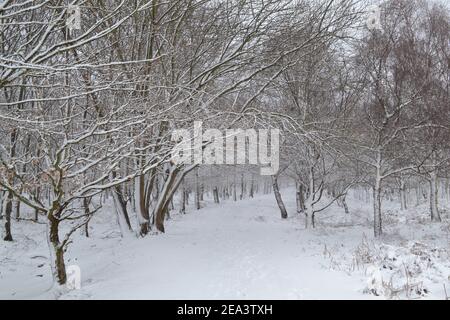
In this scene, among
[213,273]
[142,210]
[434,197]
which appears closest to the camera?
[213,273]

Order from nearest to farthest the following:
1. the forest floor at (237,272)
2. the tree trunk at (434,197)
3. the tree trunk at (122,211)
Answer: the forest floor at (237,272)
the tree trunk at (122,211)
the tree trunk at (434,197)

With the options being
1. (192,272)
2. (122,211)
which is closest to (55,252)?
(192,272)

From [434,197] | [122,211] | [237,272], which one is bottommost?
[237,272]

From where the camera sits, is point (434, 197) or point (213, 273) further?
point (434, 197)

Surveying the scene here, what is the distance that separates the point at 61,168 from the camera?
5184 mm

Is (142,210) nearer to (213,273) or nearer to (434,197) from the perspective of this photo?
(213,273)

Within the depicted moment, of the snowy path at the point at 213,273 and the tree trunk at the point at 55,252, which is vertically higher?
the tree trunk at the point at 55,252

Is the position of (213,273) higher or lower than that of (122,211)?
lower

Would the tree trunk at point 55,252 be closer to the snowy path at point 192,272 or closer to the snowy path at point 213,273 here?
the snowy path at point 192,272

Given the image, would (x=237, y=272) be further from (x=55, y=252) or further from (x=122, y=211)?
(x=122, y=211)

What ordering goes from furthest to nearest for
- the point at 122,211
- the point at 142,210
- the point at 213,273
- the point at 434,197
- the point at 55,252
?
the point at 434,197 < the point at 122,211 < the point at 142,210 < the point at 213,273 < the point at 55,252

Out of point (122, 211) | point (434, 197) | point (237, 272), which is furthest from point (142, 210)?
point (434, 197)

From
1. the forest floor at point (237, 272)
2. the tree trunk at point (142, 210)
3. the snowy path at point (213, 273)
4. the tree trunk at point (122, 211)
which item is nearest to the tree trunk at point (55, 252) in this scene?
the forest floor at point (237, 272)
